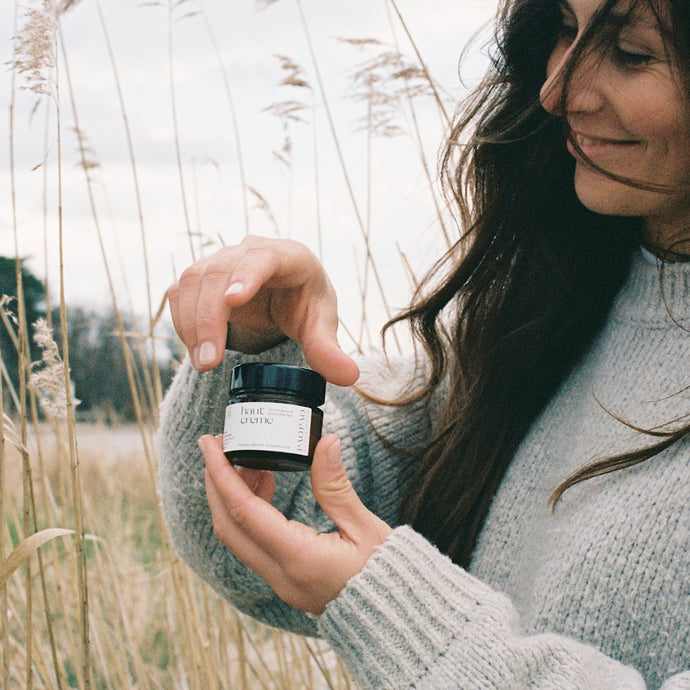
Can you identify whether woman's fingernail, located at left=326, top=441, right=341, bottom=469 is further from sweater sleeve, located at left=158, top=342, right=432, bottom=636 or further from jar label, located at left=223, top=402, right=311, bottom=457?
sweater sleeve, located at left=158, top=342, right=432, bottom=636

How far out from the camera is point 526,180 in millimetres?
1146

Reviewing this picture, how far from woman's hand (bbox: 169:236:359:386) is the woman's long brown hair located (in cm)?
28

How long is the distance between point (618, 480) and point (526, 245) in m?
0.41

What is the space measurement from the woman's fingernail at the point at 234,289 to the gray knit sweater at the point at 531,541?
0.19 metres

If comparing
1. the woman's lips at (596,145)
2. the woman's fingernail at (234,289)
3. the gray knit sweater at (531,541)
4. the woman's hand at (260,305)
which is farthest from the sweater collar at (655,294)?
the woman's fingernail at (234,289)

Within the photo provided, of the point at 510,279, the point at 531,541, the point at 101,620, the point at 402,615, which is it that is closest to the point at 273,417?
the point at 402,615

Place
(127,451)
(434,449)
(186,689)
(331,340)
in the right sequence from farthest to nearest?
(127,451)
(186,689)
(434,449)
(331,340)

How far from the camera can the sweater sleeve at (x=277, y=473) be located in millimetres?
997

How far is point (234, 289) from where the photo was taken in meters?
0.78

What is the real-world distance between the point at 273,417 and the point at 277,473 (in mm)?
294

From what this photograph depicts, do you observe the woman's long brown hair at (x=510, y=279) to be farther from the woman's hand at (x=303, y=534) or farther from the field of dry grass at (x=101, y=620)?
the field of dry grass at (x=101, y=620)

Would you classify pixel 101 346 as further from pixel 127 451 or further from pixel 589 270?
pixel 589 270

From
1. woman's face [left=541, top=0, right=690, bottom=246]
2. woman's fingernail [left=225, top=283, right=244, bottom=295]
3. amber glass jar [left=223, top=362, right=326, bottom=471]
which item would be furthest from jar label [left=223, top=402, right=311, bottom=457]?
woman's face [left=541, top=0, right=690, bottom=246]

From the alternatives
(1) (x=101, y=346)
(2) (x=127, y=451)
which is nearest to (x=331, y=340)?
(2) (x=127, y=451)
